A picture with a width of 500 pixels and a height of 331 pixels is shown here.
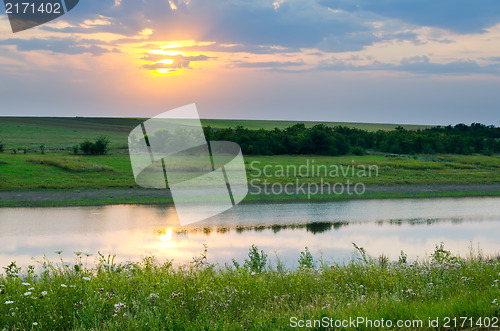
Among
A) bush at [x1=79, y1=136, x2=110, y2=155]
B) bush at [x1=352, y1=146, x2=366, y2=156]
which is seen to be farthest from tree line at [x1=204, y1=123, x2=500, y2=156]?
bush at [x1=79, y1=136, x2=110, y2=155]

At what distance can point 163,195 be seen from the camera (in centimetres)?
3309

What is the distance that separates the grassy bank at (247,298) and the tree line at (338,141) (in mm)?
44709

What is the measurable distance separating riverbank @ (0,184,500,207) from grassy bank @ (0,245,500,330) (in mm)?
22084

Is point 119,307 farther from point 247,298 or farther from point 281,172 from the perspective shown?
point 281,172

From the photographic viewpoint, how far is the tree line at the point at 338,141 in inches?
2149

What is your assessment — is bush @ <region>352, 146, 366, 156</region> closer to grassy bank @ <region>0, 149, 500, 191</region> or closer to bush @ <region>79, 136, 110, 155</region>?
grassy bank @ <region>0, 149, 500, 191</region>

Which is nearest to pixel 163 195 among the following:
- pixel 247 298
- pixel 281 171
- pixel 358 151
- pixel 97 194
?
pixel 97 194

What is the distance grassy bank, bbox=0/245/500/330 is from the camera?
5961 mm

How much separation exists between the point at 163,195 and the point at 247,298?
26310 millimetres

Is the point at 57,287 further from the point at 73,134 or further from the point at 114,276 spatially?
the point at 73,134

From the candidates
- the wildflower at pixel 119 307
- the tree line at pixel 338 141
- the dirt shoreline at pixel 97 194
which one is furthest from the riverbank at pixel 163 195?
the wildflower at pixel 119 307

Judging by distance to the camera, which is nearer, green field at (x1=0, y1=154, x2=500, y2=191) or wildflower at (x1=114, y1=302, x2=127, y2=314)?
wildflower at (x1=114, y1=302, x2=127, y2=314)

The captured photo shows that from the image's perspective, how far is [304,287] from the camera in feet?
26.7

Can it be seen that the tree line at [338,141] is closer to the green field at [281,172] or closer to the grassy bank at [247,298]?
the green field at [281,172]
